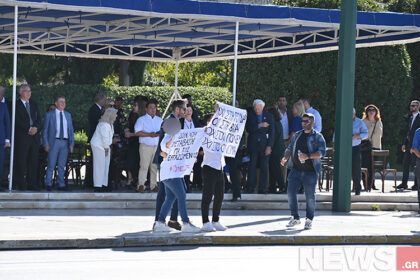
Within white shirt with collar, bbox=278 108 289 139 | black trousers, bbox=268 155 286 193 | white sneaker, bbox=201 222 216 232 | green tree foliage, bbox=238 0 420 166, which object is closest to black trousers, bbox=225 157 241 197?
black trousers, bbox=268 155 286 193

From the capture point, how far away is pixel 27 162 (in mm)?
17375

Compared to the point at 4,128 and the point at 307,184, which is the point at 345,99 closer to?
the point at 307,184

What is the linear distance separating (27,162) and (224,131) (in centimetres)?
492

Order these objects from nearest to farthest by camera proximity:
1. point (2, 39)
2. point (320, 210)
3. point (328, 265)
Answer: point (328, 265)
point (320, 210)
point (2, 39)

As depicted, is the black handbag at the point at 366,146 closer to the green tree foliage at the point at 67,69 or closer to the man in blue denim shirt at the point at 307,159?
the man in blue denim shirt at the point at 307,159

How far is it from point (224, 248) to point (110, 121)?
521cm

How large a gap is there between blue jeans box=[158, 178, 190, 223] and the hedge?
20.4 m

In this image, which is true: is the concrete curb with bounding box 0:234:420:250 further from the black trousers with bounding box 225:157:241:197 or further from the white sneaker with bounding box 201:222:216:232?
the black trousers with bounding box 225:157:241:197

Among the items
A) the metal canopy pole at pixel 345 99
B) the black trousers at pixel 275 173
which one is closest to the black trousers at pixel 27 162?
the black trousers at pixel 275 173

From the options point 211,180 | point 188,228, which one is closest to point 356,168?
point 211,180

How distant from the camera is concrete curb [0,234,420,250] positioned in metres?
12.7

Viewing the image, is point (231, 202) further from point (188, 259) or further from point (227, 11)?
point (188, 259)

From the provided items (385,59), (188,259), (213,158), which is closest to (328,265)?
(188,259)

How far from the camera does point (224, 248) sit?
13.2 meters
